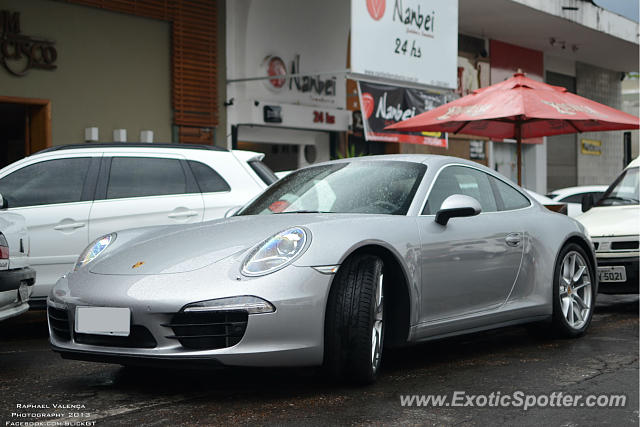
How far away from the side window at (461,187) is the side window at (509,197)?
112 millimetres

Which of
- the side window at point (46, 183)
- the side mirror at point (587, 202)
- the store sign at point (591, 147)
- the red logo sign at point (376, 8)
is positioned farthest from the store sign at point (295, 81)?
the store sign at point (591, 147)

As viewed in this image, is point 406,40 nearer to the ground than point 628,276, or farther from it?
farther from it

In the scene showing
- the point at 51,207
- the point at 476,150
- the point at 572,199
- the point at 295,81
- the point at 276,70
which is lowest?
the point at 572,199

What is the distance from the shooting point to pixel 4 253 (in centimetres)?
555

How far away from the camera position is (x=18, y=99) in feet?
41.1

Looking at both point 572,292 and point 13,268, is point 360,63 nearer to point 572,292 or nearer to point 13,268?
point 572,292

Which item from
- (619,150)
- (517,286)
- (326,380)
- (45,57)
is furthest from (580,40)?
(326,380)

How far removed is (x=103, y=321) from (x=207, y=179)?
11.6 feet

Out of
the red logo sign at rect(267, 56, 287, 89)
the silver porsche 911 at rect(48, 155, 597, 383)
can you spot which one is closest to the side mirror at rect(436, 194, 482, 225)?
the silver porsche 911 at rect(48, 155, 597, 383)

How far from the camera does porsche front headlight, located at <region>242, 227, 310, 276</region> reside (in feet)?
15.2

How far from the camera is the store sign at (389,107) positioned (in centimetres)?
1727

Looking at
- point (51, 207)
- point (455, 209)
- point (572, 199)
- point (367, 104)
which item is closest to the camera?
point (455, 209)

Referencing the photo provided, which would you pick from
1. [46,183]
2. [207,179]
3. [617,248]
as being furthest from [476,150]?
[46,183]

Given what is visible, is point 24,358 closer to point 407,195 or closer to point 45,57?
point 407,195
